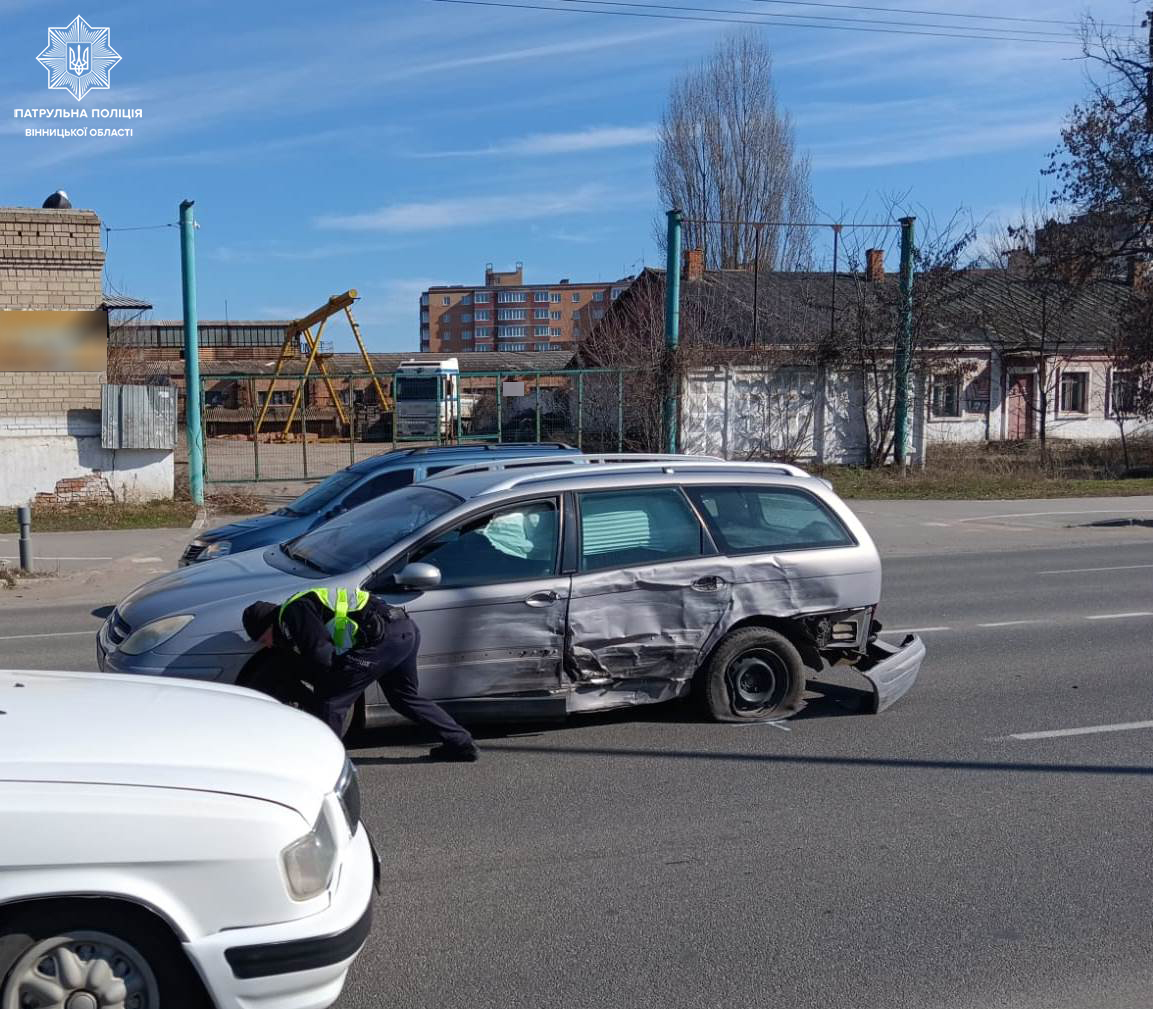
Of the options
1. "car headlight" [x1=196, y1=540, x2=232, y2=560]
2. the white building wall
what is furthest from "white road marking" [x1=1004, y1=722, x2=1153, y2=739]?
the white building wall

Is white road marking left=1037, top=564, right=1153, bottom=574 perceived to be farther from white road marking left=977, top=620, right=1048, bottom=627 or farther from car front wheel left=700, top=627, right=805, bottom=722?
car front wheel left=700, top=627, right=805, bottom=722

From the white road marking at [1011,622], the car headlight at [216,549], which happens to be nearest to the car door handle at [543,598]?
the car headlight at [216,549]

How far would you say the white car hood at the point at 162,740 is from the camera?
3273mm

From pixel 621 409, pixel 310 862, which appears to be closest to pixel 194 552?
pixel 310 862

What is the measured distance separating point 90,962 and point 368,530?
13.2 feet

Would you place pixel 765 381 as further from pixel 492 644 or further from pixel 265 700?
pixel 265 700

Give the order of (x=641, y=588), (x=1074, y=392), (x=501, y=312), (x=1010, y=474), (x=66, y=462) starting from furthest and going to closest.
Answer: (x=501, y=312) < (x=1074, y=392) < (x=1010, y=474) < (x=66, y=462) < (x=641, y=588)

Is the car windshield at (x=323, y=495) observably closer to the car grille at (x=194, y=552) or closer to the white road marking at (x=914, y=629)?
the car grille at (x=194, y=552)

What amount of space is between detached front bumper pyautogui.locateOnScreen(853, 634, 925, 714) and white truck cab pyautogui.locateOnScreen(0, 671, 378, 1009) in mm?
4635

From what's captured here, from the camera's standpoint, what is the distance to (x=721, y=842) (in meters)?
5.29

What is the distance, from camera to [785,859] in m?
5.09

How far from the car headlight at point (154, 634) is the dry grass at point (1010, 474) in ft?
65.1

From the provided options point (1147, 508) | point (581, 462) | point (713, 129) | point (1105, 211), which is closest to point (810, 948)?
point (581, 462)

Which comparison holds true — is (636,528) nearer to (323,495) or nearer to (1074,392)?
(323,495)
